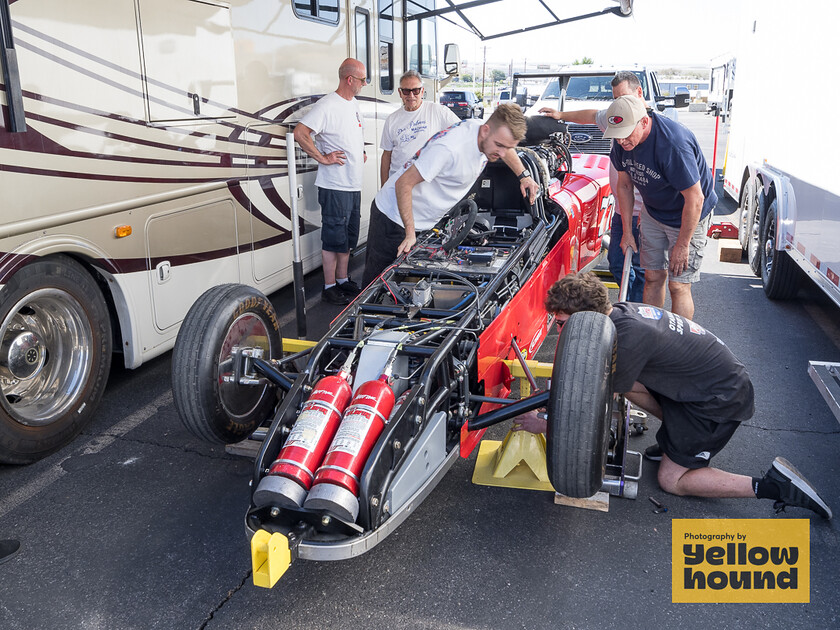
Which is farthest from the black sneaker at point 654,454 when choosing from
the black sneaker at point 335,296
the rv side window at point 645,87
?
the rv side window at point 645,87

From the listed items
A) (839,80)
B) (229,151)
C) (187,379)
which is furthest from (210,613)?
(839,80)

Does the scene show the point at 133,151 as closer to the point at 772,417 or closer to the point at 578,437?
the point at 578,437

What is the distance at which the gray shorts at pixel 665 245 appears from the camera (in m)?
4.85

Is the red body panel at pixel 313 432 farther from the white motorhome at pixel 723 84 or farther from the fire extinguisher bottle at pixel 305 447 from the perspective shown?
the white motorhome at pixel 723 84

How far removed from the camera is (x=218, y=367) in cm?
335

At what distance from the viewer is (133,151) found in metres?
4.10

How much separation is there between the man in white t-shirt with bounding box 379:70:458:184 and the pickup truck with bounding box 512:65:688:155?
4.57 metres

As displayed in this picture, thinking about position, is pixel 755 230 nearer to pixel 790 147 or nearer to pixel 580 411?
pixel 790 147

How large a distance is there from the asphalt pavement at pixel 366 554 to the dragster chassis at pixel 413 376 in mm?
341

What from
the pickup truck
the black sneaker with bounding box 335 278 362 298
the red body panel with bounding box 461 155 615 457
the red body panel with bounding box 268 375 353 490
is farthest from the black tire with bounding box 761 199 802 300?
the red body panel with bounding box 268 375 353 490

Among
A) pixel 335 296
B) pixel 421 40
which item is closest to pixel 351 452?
pixel 335 296

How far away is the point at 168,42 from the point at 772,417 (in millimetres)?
4268

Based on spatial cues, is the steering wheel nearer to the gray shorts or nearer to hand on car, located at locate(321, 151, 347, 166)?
the gray shorts

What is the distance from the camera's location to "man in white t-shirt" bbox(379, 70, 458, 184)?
6391 mm
